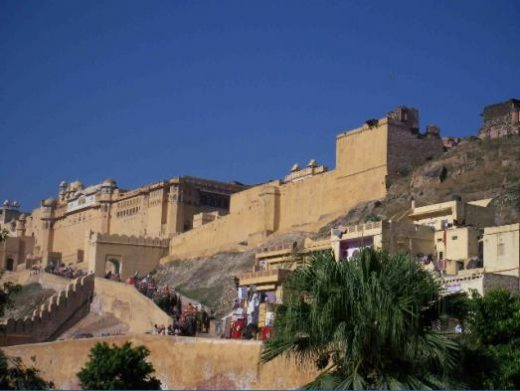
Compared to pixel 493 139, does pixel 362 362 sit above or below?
below

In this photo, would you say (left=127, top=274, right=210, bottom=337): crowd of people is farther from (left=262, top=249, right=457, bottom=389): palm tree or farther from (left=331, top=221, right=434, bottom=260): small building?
(left=262, top=249, right=457, bottom=389): palm tree

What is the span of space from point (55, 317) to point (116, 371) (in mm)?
22840

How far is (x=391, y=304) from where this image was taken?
602 inches

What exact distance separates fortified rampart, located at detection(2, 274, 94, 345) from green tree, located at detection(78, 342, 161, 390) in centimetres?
1830

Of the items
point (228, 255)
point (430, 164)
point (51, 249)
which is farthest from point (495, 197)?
point (51, 249)

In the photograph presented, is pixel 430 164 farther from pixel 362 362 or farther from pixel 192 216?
pixel 362 362

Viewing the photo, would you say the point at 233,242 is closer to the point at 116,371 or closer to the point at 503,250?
the point at 503,250

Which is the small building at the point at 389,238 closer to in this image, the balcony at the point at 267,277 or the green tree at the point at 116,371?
the balcony at the point at 267,277

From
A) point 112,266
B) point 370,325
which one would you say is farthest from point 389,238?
point 112,266

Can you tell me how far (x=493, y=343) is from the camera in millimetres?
18547

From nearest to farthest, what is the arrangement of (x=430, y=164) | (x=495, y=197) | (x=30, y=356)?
1. (x=30, y=356)
2. (x=495, y=197)
3. (x=430, y=164)

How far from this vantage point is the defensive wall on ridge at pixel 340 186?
156 ft

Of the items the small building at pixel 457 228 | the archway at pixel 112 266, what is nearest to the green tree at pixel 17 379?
the small building at pixel 457 228

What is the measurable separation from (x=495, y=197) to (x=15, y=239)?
A: 4786 centimetres
